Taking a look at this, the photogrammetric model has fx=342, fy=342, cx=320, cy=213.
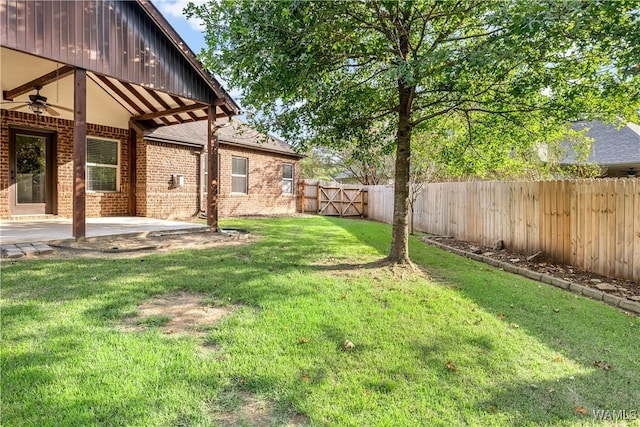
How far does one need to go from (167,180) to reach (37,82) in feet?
14.4

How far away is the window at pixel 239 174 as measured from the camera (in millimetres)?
14047

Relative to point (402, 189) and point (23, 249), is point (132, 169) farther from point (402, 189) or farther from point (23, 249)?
point (402, 189)

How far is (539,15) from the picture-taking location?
138 inches

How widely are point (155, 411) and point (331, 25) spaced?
15.6ft

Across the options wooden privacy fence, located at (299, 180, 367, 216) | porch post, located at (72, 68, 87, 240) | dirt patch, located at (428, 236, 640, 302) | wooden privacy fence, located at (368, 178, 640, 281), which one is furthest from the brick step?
wooden privacy fence, located at (299, 180, 367, 216)

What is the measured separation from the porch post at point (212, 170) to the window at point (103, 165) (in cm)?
424

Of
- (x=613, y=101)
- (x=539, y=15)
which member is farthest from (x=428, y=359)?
(x=613, y=101)

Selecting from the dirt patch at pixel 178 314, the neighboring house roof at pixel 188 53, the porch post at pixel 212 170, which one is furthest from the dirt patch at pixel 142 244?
the neighboring house roof at pixel 188 53

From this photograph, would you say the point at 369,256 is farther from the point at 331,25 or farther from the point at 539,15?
the point at 539,15

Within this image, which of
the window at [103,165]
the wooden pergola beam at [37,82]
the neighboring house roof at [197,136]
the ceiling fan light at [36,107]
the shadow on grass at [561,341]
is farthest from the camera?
the neighboring house roof at [197,136]

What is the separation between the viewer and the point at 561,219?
6.62 m

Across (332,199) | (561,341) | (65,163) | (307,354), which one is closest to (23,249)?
(65,163)

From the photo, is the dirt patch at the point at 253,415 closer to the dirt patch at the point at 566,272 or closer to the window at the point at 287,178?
the dirt patch at the point at 566,272

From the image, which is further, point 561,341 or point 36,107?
point 36,107
